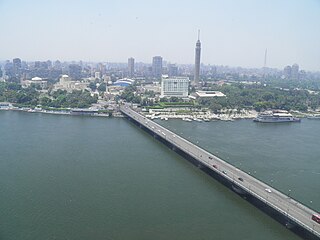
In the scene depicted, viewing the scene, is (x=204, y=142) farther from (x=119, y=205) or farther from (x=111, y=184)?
(x=119, y=205)

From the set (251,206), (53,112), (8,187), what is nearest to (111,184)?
(8,187)

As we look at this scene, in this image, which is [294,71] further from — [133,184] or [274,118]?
[133,184]

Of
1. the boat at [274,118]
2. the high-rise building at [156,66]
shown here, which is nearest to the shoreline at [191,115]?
the boat at [274,118]

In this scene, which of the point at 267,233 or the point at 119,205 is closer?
the point at 267,233

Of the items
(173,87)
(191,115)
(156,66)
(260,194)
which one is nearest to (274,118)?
(191,115)

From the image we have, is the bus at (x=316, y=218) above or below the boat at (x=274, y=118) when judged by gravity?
above

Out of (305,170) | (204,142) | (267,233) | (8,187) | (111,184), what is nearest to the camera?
(267,233)

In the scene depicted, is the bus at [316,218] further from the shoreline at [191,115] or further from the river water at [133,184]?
the shoreline at [191,115]

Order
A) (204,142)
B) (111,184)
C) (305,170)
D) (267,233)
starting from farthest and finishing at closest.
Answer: (204,142), (305,170), (111,184), (267,233)

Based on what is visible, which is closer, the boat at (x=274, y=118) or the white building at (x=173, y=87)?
the boat at (x=274, y=118)
